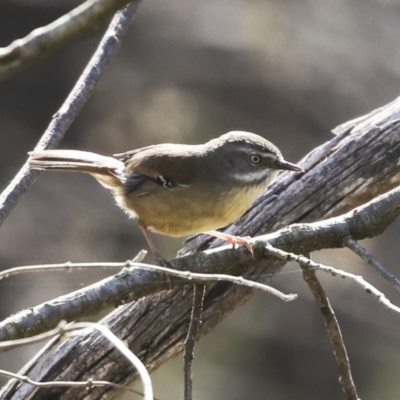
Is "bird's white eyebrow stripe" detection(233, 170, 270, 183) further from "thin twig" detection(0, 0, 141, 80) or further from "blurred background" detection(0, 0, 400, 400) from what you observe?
"blurred background" detection(0, 0, 400, 400)

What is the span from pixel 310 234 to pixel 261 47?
7517 millimetres

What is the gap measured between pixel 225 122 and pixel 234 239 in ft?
20.1

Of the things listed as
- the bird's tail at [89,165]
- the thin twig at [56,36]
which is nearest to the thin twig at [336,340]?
the bird's tail at [89,165]

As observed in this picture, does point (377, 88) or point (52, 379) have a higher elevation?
point (377, 88)

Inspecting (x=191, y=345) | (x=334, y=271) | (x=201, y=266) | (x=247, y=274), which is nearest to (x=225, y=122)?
(x=247, y=274)

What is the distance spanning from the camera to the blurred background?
26.8 feet

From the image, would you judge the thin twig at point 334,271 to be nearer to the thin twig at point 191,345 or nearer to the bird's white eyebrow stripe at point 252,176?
the thin twig at point 191,345

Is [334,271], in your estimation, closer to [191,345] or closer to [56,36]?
[191,345]

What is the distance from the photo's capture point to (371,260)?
113 inches

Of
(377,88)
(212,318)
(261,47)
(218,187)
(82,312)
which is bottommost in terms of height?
(82,312)

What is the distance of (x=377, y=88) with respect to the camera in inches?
402

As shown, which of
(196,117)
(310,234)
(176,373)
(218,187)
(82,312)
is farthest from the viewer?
(196,117)

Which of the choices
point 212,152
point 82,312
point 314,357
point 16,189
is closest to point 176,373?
point 314,357

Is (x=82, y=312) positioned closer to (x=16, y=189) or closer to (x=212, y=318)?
(x=16, y=189)
